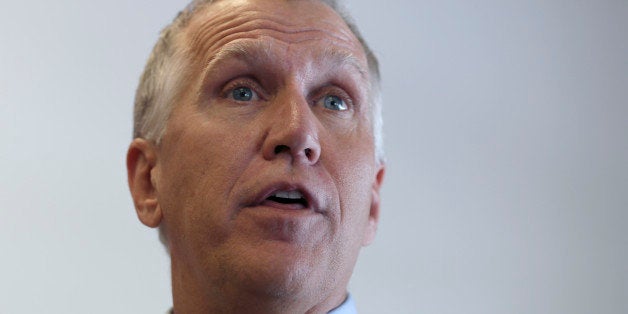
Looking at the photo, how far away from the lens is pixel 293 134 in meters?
1.08

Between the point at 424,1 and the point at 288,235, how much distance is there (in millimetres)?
1113

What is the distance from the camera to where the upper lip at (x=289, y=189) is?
106 cm

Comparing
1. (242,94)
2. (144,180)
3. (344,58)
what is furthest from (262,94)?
(144,180)

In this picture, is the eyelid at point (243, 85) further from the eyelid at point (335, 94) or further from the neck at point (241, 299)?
the neck at point (241, 299)

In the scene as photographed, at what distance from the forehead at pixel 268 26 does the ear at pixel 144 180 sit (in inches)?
6.2

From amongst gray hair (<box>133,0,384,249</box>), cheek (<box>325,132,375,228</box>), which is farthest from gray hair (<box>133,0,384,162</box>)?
cheek (<box>325,132,375,228</box>)

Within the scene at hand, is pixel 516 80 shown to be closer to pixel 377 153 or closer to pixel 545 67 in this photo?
pixel 545 67

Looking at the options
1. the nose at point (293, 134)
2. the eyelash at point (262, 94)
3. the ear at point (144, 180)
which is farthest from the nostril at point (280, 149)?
the ear at point (144, 180)

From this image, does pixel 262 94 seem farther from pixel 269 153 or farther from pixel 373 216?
pixel 373 216

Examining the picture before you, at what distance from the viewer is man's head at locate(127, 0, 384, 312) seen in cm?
107

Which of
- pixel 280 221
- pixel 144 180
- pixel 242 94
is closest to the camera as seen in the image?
pixel 280 221

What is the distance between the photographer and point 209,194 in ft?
3.61

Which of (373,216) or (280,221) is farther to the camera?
(373,216)

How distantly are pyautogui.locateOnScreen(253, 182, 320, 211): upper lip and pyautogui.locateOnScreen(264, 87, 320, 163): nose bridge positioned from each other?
0.04 meters
